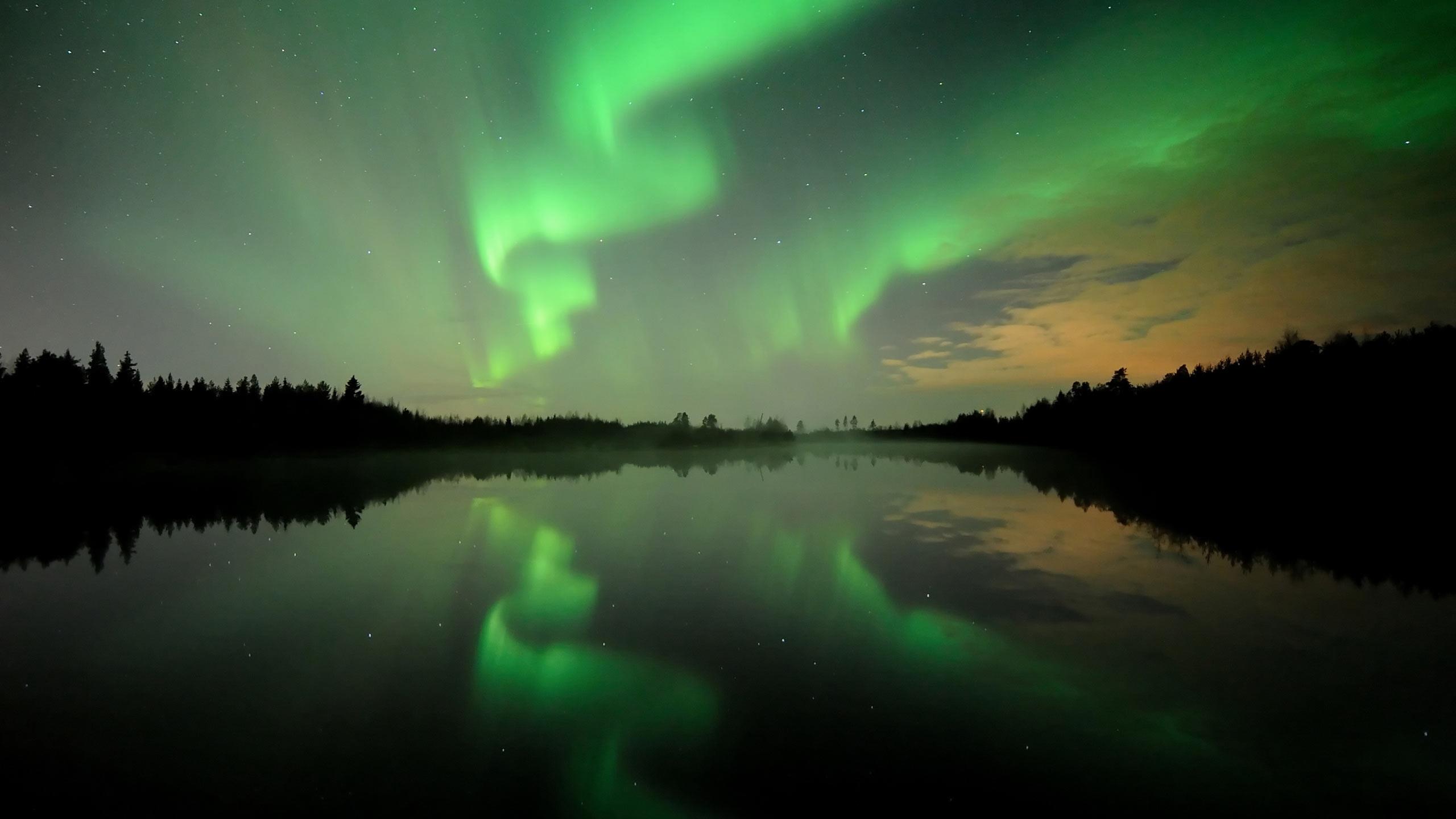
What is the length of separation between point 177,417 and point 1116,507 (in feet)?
409

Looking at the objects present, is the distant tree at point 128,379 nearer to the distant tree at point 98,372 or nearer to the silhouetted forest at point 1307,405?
the distant tree at point 98,372

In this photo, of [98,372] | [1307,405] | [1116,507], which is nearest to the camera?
[1116,507]

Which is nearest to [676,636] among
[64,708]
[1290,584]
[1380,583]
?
[64,708]

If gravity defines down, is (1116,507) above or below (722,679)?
below

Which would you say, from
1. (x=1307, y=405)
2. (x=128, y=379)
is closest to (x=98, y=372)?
(x=128, y=379)

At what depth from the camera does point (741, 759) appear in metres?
7.62

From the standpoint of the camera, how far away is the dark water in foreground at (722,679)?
7.15m

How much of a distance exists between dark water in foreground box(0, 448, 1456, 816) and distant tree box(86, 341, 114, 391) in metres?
96.3

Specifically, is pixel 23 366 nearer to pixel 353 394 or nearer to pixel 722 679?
pixel 353 394

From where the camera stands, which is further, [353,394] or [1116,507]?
[353,394]

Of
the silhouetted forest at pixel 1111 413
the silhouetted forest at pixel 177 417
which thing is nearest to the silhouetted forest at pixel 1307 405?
the silhouetted forest at pixel 1111 413

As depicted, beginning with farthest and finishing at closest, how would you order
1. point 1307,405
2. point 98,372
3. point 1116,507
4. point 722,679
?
point 98,372
point 1307,405
point 1116,507
point 722,679

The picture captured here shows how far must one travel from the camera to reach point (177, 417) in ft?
305

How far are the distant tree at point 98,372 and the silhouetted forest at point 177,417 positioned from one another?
128 millimetres
